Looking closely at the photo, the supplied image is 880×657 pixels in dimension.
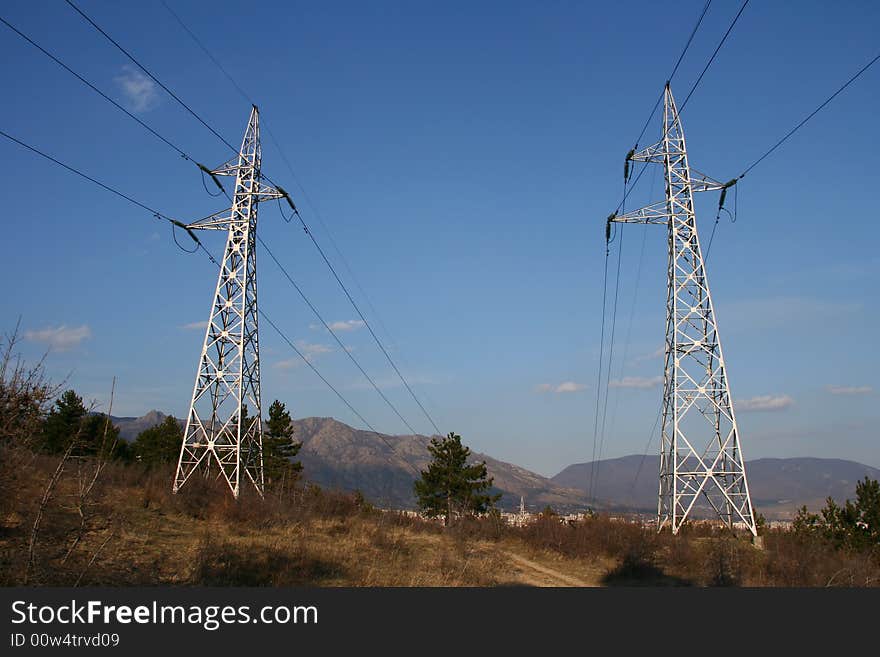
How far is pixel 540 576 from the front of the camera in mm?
18172

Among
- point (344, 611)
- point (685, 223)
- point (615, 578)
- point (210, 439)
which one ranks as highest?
point (685, 223)

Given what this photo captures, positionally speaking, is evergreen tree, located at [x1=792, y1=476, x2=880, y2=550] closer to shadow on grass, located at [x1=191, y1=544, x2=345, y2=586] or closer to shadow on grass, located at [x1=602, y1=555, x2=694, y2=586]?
shadow on grass, located at [x1=602, y1=555, x2=694, y2=586]

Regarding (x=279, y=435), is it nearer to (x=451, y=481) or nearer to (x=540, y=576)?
(x=451, y=481)

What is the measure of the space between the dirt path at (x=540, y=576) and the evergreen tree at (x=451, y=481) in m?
27.1

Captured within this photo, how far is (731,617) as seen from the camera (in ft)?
27.1

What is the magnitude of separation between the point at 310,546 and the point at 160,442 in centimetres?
4733

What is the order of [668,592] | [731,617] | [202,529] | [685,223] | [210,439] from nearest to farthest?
[731,617], [668,592], [202,529], [210,439], [685,223]

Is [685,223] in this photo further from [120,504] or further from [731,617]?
[120,504]

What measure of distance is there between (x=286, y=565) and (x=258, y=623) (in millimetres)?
6620

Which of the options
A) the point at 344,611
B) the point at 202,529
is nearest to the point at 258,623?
the point at 344,611

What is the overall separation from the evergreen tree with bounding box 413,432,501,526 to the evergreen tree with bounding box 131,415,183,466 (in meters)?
22.2

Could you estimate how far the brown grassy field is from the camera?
1218 cm

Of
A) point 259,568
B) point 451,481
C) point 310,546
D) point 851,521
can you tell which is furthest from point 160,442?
point 851,521

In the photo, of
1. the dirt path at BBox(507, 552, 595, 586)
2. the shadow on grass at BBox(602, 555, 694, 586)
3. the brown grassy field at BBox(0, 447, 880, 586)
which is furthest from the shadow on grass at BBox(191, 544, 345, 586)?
the shadow on grass at BBox(602, 555, 694, 586)
